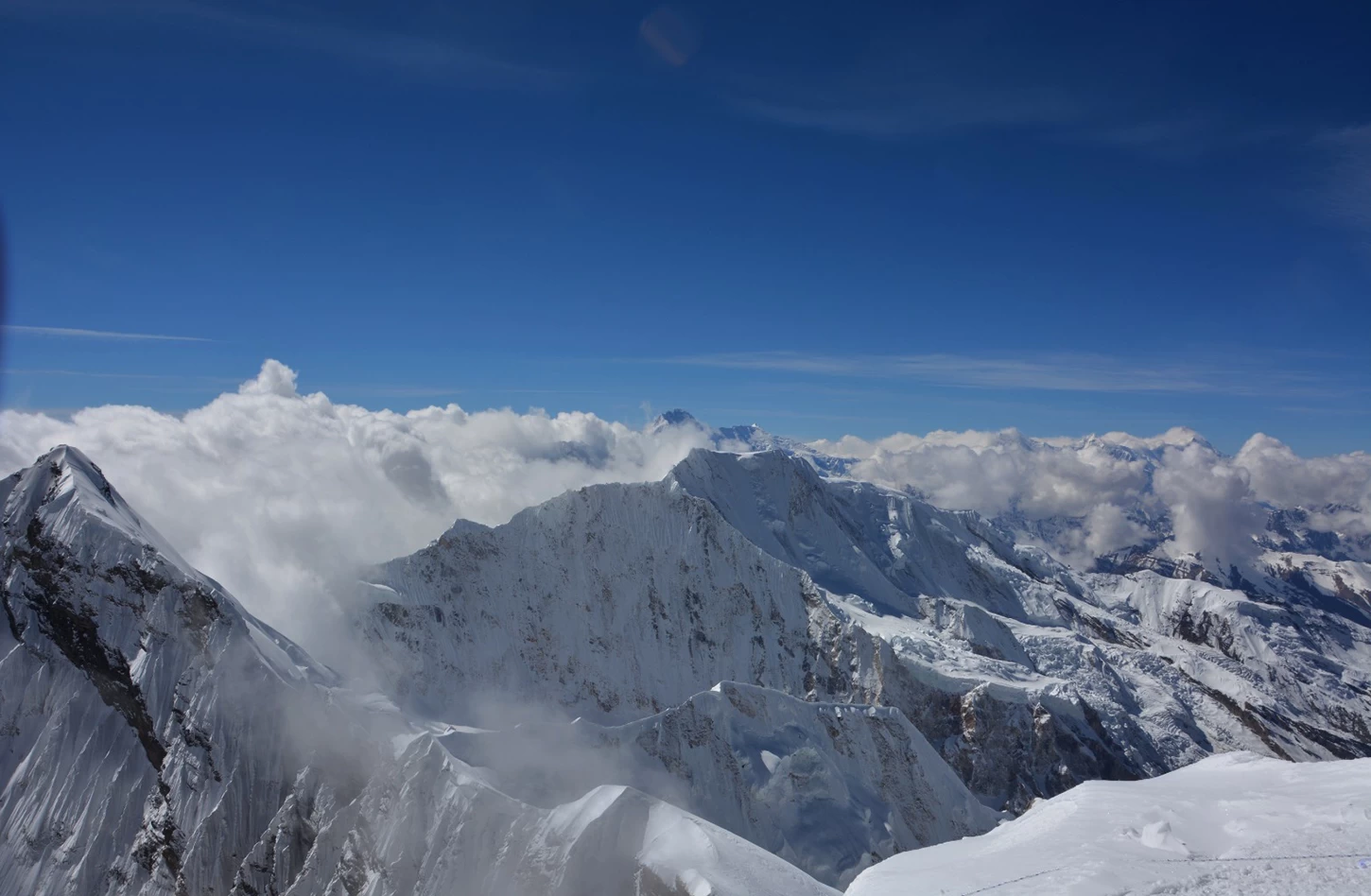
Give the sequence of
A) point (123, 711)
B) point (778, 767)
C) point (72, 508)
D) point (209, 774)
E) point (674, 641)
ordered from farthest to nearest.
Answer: point (674, 641) < point (778, 767) < point (72, 508) < point (123, 711) < point (209, 774)

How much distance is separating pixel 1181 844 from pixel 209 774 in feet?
204

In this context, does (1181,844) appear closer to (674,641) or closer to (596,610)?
(674,641)

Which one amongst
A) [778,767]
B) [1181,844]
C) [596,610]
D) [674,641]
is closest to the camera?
[1181,844]

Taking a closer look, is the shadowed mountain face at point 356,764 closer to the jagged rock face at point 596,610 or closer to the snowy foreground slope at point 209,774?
the snowy foreground slope at point 209,774

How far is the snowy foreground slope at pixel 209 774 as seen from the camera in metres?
50.8


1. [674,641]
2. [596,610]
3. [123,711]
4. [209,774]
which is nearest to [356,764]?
[209,774]

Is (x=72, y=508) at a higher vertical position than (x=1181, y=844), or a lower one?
higher

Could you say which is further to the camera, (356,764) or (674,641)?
(674,641)

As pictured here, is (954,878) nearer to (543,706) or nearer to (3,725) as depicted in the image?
(3,725)

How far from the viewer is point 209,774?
59.7 meters

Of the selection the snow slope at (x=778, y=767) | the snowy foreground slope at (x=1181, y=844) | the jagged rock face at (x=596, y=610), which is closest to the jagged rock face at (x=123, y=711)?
the snow slope at (x=778, y=767)

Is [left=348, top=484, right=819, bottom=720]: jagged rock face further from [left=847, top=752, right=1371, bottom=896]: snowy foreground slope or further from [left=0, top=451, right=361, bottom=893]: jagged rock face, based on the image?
[left=847, top=752, right=1371, bottom=896]: snowy foreground slope

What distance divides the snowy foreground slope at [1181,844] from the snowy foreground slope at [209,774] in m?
12.2

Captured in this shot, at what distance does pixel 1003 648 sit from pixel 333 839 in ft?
502
